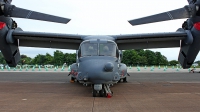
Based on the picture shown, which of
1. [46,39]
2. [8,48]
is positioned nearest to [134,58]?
[46,39]

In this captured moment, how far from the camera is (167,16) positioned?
418 inches

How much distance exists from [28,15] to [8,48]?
2654mm

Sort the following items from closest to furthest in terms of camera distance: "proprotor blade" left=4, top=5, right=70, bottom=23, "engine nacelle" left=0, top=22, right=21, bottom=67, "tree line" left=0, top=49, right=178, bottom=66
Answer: "proprotor blade" left=4, top=5, right=70, bottom=23 < "engine nacelle" left=0, top=22, right=21, bottom=67 < "tree line" left=0, top=49, right=178, bottom=66

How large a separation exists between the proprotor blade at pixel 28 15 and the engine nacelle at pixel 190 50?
691 centimetres

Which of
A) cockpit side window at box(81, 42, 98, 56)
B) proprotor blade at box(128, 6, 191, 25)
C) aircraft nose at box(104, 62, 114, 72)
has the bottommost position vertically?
aircraft nose at box(104, 62, 114, 72)

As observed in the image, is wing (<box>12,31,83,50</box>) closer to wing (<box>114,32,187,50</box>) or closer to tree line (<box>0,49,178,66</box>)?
wing (<box>114,32,187,50</box>)

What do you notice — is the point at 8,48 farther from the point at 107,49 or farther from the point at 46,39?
the point at 107,49

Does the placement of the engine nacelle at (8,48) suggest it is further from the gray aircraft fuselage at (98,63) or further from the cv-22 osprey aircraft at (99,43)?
the gray aircraft fuselage at (98,63)

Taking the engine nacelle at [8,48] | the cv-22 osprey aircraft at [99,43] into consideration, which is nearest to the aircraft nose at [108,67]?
the cv-22 osprey aircraft at [99,43]

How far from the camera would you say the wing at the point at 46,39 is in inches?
497

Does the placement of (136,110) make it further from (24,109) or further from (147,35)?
(147,35)

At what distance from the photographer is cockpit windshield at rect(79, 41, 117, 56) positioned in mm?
9158

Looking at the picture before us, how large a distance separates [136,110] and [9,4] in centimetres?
866

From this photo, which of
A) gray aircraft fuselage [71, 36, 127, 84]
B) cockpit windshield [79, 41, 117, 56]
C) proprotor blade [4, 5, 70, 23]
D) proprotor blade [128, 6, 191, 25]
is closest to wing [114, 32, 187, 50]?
proprotor blade [128, 6, 191, 25]
